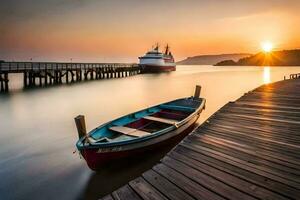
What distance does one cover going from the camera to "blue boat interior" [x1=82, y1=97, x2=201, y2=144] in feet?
21.7

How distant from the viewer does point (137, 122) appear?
8.36 meters

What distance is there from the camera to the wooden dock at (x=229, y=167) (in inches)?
123

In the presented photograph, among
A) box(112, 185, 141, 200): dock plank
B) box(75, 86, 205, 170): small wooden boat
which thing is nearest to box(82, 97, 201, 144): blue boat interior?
box(75, 86, 205, 170): small wooden boat

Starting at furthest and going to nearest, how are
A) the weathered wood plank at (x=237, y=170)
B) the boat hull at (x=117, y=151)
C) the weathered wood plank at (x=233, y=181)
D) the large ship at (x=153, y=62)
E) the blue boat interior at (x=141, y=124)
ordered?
1. the large ship at (x=153, y=62)
2. the blue boat interior at (x=141, y=124)
3. the boat hull at (x=117, y=151)
4. the weathered wood plank at (x=237, y=170)
5. the weathered wood plank at (x=233, y=181)

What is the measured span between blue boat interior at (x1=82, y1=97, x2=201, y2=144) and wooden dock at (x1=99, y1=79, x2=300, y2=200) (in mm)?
2033

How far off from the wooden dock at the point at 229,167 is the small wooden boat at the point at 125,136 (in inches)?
55.7

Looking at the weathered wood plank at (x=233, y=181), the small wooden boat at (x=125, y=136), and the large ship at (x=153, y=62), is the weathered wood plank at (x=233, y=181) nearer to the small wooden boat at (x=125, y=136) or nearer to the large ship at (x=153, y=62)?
the small wooden boat at (x=125, y=136)

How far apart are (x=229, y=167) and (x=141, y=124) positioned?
5.00 m

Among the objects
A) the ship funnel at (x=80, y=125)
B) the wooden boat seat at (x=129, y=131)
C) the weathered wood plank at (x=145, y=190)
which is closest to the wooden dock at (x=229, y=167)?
the weathered wood plank at (x=145, y=190)

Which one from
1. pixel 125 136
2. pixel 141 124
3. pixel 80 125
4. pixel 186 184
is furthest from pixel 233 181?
pixel 141 124

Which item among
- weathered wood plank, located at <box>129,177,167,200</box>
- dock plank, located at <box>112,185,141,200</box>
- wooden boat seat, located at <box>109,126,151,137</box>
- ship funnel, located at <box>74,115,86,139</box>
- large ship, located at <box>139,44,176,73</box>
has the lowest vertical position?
dock plank, located at <box>112,185,141,200</box>

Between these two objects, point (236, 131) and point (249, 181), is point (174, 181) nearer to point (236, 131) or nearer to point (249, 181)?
point (249, 181)

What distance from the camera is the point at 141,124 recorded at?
8508 mm

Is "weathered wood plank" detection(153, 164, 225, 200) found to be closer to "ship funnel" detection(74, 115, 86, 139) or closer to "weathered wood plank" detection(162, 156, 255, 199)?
"weathered wood plank" detection(162, 156, 255, 199)
